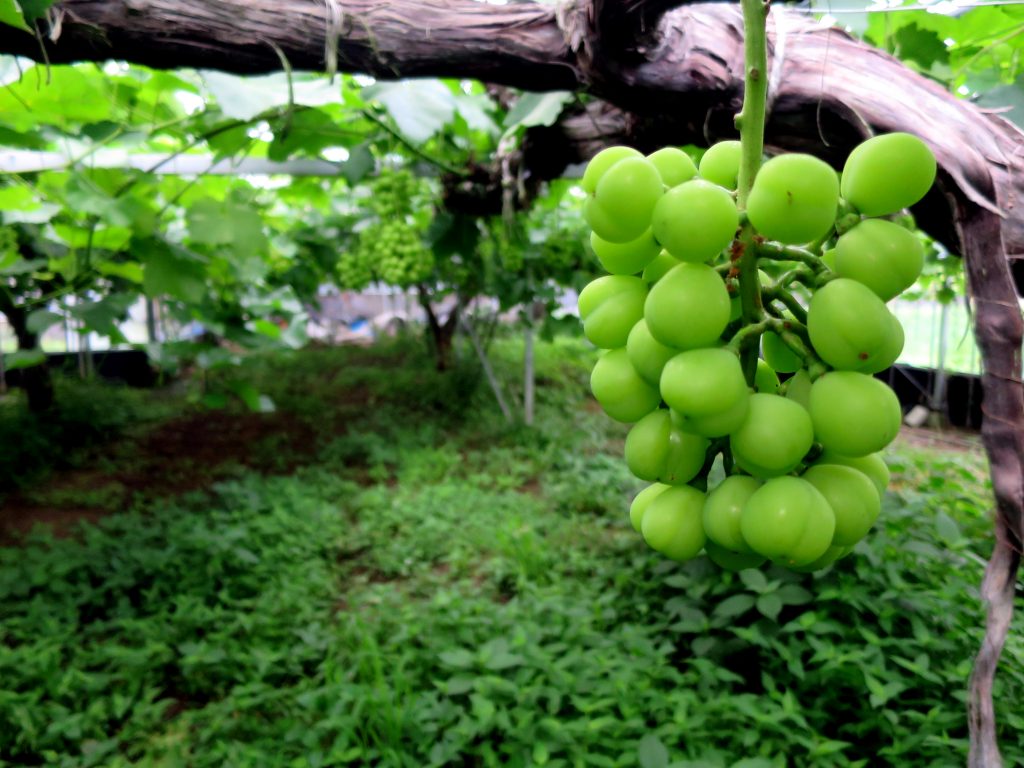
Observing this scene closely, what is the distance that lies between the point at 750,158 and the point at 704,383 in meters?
0.15

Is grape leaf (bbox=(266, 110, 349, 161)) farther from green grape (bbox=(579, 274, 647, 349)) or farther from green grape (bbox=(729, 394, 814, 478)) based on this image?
green grape (bbox=(729, 394, 814, 478))

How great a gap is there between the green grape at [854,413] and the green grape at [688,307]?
9 cm

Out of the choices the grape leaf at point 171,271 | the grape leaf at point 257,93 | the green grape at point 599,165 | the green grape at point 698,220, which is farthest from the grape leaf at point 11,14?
the grape leaf at point 171,271

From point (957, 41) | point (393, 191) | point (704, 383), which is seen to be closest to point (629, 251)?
point (704, 383)

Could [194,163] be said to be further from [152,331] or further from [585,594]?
[152,331]

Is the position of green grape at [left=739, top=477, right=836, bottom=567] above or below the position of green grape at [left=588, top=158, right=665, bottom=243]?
below

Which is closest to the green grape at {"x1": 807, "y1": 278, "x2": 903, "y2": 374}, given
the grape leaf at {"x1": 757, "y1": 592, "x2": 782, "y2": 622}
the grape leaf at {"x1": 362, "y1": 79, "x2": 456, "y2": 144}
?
the grape leaf at {"x1": 362, "y1": 79, "x2": 456, "y2": 144}

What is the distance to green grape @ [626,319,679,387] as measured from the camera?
55 cm

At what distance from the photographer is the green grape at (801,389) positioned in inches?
21.8

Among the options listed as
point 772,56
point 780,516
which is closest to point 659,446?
point 780,516

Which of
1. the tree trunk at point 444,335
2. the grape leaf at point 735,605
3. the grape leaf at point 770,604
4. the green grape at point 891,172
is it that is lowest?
the tree trunk at point 444,335

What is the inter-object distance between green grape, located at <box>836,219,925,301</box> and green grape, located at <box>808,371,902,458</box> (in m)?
0.07

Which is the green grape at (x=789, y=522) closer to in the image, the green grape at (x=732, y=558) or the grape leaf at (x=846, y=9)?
the green grape at (x=732, y=558)

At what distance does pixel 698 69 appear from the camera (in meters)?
1.20
